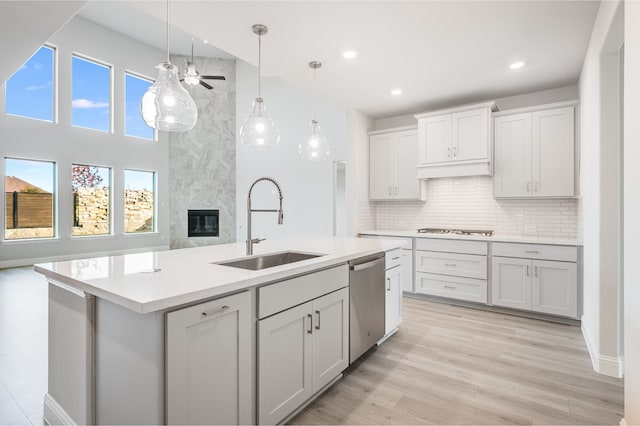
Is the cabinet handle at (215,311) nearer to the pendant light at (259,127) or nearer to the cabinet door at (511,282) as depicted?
the pendant light at (259,127)

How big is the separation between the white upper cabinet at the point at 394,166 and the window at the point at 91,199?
22.6ft

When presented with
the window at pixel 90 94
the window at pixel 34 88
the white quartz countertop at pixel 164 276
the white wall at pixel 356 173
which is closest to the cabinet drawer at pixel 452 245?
the white wall at pixel 356 173

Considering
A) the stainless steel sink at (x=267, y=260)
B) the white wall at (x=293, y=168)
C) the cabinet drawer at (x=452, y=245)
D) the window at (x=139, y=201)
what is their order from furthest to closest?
the window at (x=139, y=201)
the white wall at (x=293, y=168)
the cabinet drawer at (x=452, y=245)
the stainless steel sink at (x=267, y=260)

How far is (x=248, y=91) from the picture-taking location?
9.15 meters

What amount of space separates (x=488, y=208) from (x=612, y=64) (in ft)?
7.70

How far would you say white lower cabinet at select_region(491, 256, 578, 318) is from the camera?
138 inches

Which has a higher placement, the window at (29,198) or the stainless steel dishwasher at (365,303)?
the window at (29,198)

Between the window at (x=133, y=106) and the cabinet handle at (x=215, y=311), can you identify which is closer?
the cabinet handle at (x=215, y=311)

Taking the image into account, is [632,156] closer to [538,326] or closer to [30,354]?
[538,326]

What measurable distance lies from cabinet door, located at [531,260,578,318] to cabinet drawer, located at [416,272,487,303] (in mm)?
530

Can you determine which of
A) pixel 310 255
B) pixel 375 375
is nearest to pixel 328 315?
pixel 310 255

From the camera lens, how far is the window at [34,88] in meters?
7.04

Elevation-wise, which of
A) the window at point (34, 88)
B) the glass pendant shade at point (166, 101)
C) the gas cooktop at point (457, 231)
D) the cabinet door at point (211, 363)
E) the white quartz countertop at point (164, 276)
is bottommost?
the cabinet door at point (211, 363)

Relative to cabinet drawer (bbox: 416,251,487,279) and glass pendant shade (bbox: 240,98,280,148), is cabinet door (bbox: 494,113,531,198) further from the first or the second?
glass pendant shade (bbox: 240,98,280,148)
